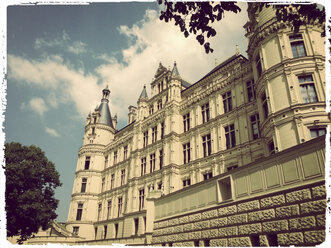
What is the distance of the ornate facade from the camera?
17.0 meters

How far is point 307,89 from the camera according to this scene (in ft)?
55.3

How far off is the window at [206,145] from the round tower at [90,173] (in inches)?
865

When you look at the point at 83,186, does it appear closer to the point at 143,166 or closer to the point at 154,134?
the point at 143,166

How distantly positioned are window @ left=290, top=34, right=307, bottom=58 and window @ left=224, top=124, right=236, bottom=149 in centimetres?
863

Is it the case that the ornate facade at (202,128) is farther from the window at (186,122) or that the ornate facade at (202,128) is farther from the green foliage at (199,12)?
the green foliage at (199,12)

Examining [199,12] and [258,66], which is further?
[258,66]

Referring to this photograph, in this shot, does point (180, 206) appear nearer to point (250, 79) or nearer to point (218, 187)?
point (218, 187)

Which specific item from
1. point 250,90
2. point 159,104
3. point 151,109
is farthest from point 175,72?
point 250,90

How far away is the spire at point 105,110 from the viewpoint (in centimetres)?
4611

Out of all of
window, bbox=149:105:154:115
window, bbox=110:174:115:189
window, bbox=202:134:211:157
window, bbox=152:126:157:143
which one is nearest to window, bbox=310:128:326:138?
window, bbox=202:134:211:157

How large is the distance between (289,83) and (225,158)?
349 inches

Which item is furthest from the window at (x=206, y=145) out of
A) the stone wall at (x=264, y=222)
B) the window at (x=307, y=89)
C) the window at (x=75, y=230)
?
the window at (x=75, y=230)

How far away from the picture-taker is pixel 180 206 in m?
15.5

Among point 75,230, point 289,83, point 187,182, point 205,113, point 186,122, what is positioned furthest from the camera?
point 75,230
